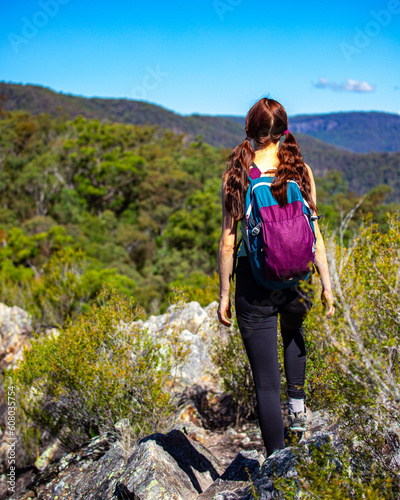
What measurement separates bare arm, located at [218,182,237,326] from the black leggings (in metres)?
0.05

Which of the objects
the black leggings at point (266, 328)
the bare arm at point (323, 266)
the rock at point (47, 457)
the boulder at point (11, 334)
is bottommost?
the boulder at point (11, 334)

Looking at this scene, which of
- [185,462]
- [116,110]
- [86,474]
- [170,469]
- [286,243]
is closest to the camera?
[286,243]

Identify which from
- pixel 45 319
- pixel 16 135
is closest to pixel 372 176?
pixel 16 135

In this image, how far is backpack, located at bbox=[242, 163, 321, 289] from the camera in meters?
1.66

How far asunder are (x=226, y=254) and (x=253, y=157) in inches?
17.2

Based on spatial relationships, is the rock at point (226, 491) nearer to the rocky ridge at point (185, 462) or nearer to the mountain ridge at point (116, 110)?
the rocky ridge at point (185, 462)

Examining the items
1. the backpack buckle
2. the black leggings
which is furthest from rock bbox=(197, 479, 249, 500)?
the backpack buckle

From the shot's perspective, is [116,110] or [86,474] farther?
[116,110]

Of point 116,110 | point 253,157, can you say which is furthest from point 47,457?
point 116,110

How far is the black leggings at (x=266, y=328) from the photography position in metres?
1.80

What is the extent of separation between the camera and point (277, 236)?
5.46ft

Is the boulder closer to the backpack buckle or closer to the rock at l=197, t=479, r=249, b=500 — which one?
the rock at l=197, t=479, r=249, b=500

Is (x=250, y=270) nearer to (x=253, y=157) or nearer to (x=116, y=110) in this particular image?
(x=253, y=157)

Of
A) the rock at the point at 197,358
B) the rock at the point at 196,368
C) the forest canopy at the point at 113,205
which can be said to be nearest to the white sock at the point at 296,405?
the rock at the point at 197,358
